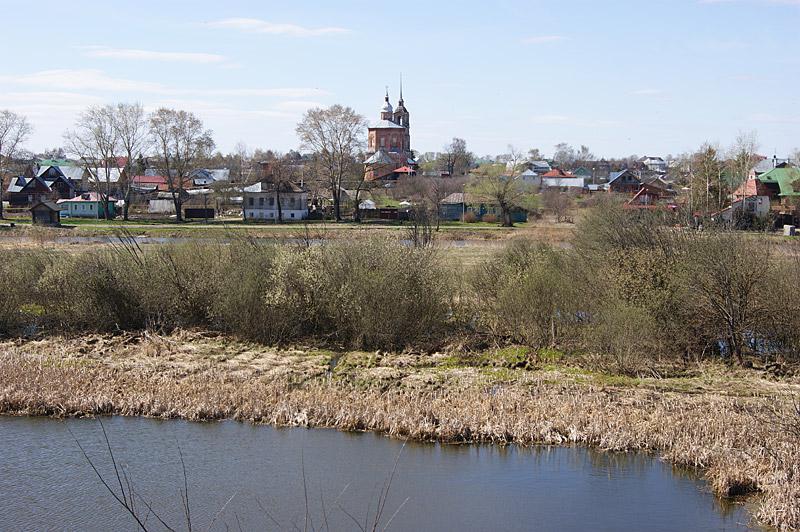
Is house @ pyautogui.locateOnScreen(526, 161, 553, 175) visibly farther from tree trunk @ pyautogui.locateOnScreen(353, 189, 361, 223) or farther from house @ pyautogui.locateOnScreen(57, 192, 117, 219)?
house @ pyautogui.locateOnScreen(57, 192, 117, 219)

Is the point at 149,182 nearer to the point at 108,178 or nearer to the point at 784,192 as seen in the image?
the point at 108,178

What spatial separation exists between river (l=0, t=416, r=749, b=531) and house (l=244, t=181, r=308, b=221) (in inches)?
2364

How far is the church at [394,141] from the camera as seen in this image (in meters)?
113

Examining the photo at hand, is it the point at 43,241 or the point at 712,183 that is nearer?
the point at 43,241

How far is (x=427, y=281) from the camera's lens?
77.6 feet

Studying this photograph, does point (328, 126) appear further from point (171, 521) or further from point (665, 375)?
point (171, 521)

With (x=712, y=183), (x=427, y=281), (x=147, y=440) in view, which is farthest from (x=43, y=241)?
(x=712, y=183)

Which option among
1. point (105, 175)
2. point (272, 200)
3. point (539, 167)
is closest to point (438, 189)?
point (272, 200)

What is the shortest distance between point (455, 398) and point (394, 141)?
114667 mm

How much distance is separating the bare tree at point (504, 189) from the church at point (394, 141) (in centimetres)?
3312

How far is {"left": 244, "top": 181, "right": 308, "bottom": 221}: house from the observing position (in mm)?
75625

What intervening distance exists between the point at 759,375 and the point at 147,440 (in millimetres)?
14240

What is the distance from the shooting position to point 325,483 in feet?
45.7

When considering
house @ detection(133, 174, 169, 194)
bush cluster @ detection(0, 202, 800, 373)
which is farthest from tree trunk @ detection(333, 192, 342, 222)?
bush cluster @ detection(0, 202, 800, 373)
